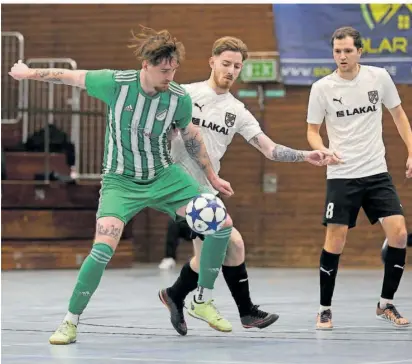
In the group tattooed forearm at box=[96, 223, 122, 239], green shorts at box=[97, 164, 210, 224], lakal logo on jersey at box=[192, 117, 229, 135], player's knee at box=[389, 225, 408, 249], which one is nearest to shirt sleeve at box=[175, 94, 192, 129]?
green shorts at box=[97, 164, 210, 224]

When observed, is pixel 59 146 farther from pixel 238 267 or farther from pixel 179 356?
pixel 179 356

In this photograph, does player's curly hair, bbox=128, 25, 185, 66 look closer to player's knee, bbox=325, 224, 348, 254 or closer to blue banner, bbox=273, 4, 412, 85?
player's knee, bbox=325, 224, 348, 254

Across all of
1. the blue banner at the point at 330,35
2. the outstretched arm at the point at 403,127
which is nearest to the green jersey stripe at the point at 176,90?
the outstretched arm at the point at 403,127

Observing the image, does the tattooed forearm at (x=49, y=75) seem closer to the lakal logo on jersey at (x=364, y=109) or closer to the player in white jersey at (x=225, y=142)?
the player in white jersey at (x=225, y=142)

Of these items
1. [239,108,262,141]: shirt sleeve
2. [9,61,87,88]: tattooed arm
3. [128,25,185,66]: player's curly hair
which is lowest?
[239,108,262,141]: shirt sleeve

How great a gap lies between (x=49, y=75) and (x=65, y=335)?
1.49 m

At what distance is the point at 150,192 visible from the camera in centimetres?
619

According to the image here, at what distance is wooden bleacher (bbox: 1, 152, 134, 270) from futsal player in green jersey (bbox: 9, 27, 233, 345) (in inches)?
295

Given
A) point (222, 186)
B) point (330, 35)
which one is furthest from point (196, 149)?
point (330, 35)

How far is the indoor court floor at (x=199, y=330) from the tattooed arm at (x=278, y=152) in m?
1.09

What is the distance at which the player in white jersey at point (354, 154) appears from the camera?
276 inches

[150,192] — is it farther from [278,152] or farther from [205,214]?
[278,152]

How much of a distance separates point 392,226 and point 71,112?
8.00m

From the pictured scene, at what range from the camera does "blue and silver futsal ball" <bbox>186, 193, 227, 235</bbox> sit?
6.02 metres
